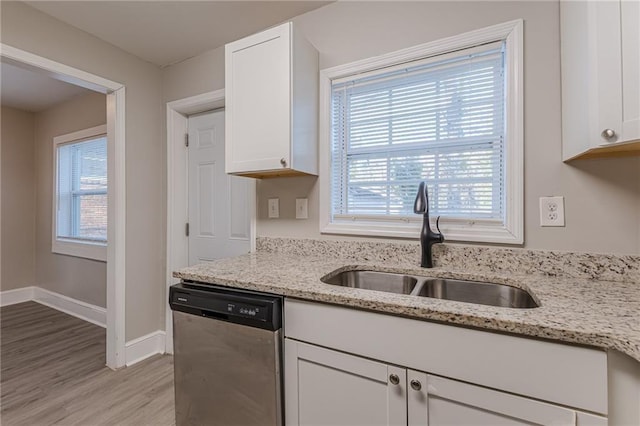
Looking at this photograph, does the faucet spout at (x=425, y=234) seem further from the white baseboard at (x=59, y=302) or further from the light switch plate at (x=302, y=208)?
the white baseboard at (x=59, y=302)

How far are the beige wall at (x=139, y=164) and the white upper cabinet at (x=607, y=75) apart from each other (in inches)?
109

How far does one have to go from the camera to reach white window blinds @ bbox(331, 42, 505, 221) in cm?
144

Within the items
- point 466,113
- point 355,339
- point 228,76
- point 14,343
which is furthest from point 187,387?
point 14,343

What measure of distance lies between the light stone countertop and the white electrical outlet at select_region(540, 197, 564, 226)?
241 millimetres

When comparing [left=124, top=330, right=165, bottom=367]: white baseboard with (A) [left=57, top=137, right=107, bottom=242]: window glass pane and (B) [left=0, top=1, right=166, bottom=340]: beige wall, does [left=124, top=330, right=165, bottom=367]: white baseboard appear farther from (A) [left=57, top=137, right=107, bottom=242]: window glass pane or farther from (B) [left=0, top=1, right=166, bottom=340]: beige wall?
(A) [left=57, top=137, right=107, bottom=242]: window glass pane

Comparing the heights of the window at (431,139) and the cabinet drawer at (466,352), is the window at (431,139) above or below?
above

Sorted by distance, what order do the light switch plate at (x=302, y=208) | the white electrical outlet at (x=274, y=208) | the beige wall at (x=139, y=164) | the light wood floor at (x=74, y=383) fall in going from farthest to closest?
the beige wall at (x=139, y=164), the white electrical outlet at (x=274, y=208), the light switch plate at (x=302, y=208), the light wood floor at (x=74, y=383)

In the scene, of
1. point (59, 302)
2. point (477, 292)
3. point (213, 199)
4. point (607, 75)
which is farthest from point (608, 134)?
point (59, 302)

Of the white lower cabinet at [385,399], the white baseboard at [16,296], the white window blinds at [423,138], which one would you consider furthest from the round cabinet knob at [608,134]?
the white baseboard at [16,296]

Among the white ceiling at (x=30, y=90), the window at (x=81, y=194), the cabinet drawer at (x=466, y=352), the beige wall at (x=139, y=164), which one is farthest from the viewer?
the window at (x=81, y=194)

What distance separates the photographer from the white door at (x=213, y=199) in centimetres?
232

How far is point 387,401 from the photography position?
3.23 ft

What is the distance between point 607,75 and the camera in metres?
0.92

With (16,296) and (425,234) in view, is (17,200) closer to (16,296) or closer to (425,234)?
(16,296)
